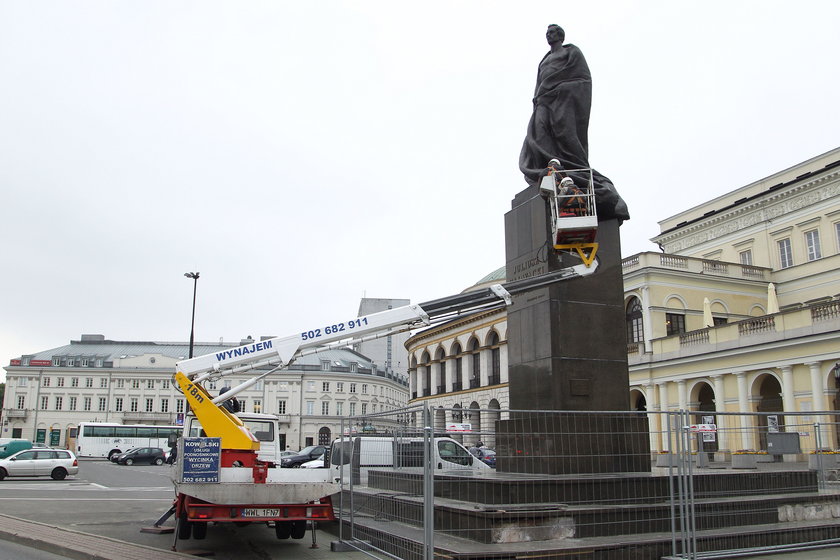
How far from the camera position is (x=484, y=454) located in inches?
392

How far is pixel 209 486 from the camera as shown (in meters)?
9.86

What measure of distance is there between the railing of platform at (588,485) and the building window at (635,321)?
109 ft

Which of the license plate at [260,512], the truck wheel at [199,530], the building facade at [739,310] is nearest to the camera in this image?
the license plate at [260,512]

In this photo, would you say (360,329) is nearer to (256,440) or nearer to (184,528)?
(256,440)

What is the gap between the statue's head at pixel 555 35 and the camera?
1304 centimetres

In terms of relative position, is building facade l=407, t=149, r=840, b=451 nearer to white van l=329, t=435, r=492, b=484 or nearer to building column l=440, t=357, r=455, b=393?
building column l=440, t=357, r=455, b=393

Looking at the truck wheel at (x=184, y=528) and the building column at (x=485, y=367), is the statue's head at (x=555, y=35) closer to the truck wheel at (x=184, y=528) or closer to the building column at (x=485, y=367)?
the truck wheel at (x=184, y=528)

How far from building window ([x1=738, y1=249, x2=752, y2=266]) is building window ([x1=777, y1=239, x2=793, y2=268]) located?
2.39 meters

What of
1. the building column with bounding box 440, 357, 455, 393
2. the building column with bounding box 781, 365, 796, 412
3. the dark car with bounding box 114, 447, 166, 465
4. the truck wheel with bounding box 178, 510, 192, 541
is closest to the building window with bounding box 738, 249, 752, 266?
the building column with bounding box 781, 365, 796, 412

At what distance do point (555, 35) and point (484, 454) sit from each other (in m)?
7.75

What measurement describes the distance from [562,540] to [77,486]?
22900 mm

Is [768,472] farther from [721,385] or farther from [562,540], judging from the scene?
[721,385]

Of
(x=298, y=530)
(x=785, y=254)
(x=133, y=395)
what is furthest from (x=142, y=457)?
(x=133, y=395)

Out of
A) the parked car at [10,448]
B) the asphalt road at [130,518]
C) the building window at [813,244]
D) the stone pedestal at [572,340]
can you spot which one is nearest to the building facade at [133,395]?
the parked car at [10,448]
